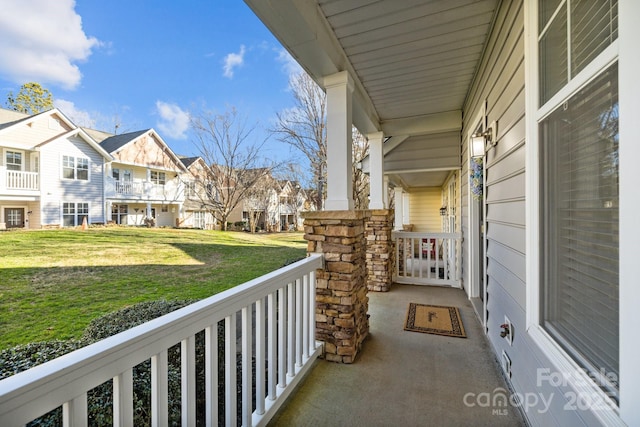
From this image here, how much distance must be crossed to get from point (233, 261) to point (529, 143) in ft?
20.5

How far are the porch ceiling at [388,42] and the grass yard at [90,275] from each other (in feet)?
10.5

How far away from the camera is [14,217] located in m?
10.3

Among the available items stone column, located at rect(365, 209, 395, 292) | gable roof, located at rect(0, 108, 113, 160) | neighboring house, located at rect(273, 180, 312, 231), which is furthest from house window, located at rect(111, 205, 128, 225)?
stone column, located at rect(365, 209, 395, 292)

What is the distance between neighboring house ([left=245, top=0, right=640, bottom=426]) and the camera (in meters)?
0.86

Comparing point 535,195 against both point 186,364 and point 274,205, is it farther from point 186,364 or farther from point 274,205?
point 274,205

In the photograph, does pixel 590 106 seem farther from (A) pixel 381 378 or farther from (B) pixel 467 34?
(A) pixel 381 378

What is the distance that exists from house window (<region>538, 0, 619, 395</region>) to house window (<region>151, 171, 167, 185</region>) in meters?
18.2

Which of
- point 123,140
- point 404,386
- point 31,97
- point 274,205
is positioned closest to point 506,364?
point 404,386

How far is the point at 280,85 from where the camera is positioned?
393 inches

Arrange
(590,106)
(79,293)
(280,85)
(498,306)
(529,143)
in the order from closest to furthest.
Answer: (590,106), (529,143), (498,306), (79,293), (280,85)

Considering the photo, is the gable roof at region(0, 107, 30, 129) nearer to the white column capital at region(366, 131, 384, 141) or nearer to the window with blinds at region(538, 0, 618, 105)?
the white column capital at region(366, 131, 384, 141)

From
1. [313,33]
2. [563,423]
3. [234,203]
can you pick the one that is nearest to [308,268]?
[563,423]

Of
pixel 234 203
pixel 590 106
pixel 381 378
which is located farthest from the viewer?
pixel 234 203

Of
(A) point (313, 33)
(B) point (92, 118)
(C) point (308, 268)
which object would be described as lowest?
(C) point (308, 268)
